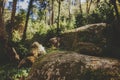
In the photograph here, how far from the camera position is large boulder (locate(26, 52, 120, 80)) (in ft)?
19.0

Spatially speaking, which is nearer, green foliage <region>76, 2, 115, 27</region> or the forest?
the forest

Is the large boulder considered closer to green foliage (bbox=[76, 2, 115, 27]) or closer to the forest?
the forest

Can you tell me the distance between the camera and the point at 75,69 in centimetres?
614

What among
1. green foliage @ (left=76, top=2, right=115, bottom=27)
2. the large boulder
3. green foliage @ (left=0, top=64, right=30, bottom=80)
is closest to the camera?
the large boulder

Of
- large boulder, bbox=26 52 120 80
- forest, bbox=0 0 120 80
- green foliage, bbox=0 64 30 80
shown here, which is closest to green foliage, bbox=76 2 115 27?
forest, bbox=0 0 120 80

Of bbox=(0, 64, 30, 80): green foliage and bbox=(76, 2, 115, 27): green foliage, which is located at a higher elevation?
bbox=(76, 2, 115, 27): green foliage

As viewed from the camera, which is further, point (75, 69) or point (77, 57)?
point (77, 57)

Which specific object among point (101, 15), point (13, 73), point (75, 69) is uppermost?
point (101, 15)

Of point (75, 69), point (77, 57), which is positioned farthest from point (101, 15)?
point (75, 69)

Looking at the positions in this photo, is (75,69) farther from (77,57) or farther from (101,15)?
(101,15)

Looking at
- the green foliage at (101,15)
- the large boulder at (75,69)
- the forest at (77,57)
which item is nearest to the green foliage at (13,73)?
the forest at (77,57)

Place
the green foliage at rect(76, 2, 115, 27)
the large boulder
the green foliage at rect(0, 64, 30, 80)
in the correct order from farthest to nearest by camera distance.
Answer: the green foliage at rect(76, 2, 115, 27), the green foliage at rect(0, 64, 30, 80), the large boulder

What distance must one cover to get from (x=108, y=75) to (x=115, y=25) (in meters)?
4.70

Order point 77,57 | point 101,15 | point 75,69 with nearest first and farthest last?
point 75,69 → point 77,57 → point 101,15
